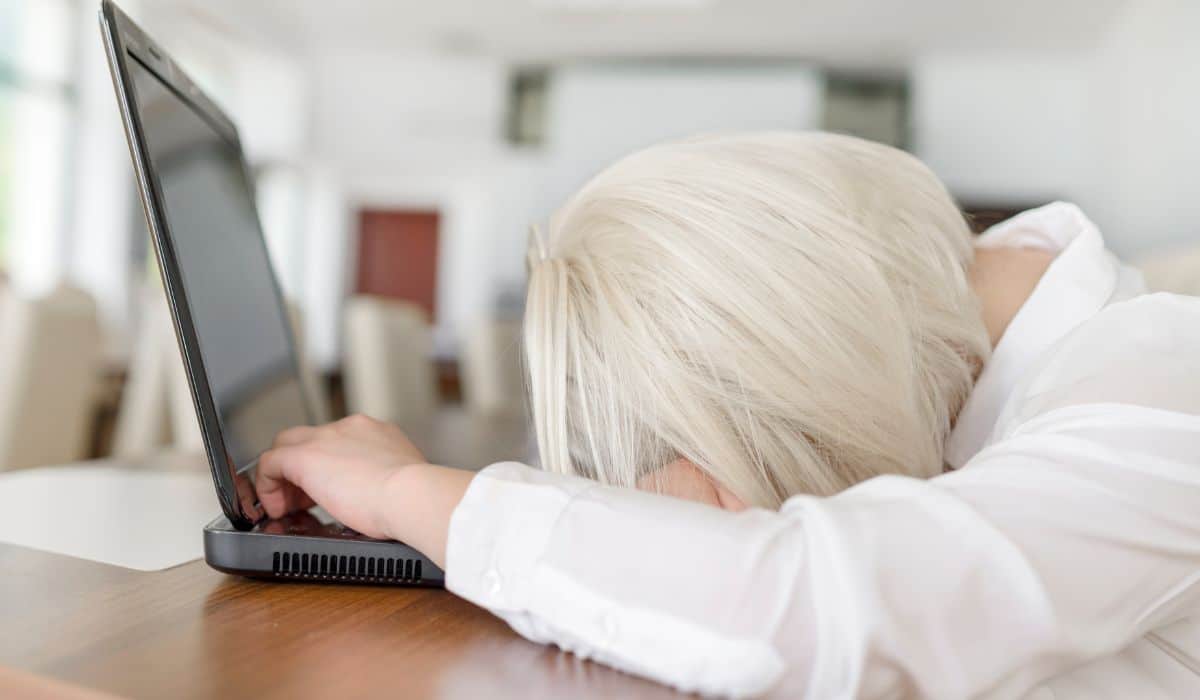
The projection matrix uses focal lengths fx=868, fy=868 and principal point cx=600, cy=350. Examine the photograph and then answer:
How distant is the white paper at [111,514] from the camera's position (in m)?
0.54

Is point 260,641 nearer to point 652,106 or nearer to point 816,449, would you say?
point 816,449

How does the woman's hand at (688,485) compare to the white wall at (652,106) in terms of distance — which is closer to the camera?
the woman's hand at (688,485)

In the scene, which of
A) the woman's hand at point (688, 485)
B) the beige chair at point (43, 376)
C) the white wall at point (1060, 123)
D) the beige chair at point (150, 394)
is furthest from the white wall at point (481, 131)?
the woman's hand at point (688, 485)

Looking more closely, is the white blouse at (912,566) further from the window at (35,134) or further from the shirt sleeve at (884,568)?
the window at (35,134)

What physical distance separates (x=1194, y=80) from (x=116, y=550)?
4799mm

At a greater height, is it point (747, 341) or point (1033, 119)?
point (1033, 119)

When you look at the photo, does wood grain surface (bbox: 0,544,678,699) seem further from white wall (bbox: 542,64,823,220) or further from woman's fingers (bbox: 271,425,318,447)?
white wall (bbox: 542,64,823,220)

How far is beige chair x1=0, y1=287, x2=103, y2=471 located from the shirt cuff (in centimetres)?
153

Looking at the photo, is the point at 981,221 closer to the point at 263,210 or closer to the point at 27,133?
the point at 27,133

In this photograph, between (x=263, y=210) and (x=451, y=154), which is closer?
(x=263, y=210)

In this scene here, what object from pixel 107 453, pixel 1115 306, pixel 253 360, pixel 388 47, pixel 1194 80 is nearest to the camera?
pixel 1115 306

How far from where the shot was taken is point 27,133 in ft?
13.4

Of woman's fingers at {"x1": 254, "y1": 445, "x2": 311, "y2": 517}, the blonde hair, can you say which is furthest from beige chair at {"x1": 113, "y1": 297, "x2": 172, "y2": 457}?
the blonde hair

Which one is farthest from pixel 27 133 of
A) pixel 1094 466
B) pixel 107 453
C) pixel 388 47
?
pixel 1094 466
